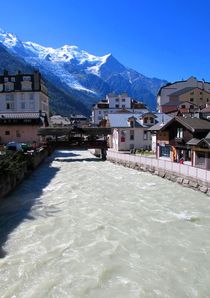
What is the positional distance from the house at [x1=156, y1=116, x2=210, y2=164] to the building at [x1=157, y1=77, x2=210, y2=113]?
161ft

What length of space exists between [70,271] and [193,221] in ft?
26.9

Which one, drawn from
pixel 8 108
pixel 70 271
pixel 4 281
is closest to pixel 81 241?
pixel 70 271

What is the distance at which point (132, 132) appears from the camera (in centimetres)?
5969

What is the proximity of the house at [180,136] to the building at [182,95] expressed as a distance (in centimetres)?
4899

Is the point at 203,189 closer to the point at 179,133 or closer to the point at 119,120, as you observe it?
the point at 179,133

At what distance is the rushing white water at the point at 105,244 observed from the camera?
11.5 meters

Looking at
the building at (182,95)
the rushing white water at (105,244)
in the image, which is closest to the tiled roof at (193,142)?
the rushing white water at (105,244)

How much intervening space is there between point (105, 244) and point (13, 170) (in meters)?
14.6

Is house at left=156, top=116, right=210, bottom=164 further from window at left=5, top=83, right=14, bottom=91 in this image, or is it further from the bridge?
window at left=5, top=83, right=14, bottom=91

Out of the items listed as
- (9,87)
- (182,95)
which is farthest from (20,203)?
(182,95)

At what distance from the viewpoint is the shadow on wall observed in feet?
57.4

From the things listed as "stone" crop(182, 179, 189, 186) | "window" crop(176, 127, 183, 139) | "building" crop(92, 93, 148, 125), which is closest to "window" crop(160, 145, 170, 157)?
"window" crop(176, 127, 183, 139)

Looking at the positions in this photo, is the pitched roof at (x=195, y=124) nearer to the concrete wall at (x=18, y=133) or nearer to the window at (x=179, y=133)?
the window at (x=179, y=133)

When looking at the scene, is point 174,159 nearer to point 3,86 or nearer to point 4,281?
point 4,281
